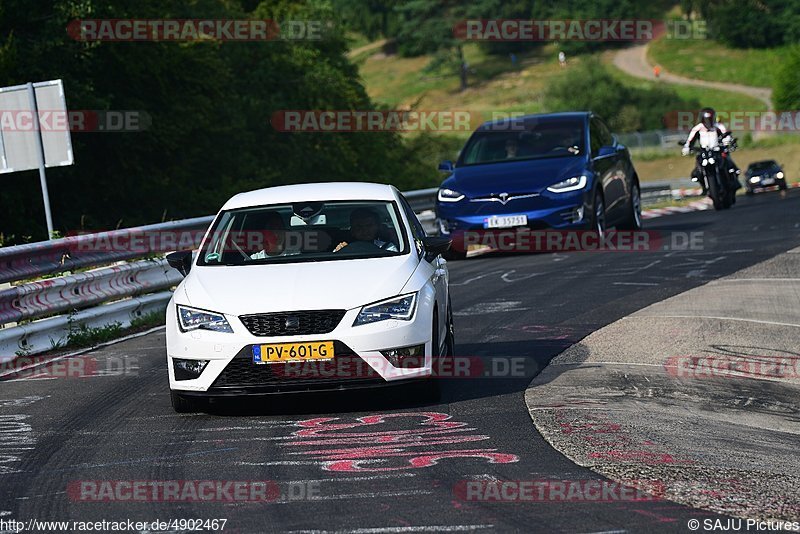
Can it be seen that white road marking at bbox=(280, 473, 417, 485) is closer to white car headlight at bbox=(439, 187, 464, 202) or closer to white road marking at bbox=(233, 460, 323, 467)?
white road marking at bbox=(233, 460, 323, 467)

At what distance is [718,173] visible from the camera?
86.9ft

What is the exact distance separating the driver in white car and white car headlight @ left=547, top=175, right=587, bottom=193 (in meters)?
9.13

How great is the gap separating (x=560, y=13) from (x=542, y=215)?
5003 inches

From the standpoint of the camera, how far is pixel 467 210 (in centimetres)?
1883

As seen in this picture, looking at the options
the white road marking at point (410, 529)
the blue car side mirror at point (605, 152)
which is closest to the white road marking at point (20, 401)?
the white road marking at point (410, 529)

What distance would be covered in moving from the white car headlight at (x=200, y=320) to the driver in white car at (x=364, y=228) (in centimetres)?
123

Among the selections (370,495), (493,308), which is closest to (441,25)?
(493,308)

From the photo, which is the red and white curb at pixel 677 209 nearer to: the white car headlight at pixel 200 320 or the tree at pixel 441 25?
the white car headlight at pixel 200 320

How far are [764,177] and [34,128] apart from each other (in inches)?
1364

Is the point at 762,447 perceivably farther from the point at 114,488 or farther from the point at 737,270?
the point at 737,270

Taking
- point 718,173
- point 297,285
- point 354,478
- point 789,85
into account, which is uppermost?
point 297,285

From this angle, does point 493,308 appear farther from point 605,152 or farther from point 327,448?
point 327,448

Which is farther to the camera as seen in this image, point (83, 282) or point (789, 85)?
point (789, 85)

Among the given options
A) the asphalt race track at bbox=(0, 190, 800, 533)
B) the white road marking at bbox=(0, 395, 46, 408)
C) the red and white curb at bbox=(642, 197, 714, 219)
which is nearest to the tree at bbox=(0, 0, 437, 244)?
the red and white curb at bbox=(642, 197, 714, 219)
